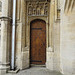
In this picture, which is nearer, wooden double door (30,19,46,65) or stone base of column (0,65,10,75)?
stone base of column (0,65,10,75)

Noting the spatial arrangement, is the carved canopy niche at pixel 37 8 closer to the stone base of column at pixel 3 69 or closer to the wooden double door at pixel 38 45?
the wooden double door at pixel 38 45

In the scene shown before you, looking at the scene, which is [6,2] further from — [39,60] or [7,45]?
[39,60]

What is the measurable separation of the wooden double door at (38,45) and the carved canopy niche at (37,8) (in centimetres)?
80

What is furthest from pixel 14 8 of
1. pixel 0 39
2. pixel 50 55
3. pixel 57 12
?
pixel 50 55

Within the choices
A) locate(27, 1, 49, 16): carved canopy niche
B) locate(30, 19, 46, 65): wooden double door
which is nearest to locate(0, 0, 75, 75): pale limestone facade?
locate(27, 1, 49, 16): carved canopy niche

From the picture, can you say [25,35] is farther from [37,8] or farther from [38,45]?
[37,8]

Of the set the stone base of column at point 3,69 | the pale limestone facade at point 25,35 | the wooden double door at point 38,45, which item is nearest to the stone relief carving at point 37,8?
the pale limestone facade at point 25,35

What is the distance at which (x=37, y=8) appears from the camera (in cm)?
495

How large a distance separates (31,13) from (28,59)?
2575mm

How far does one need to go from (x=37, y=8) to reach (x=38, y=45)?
212 cm

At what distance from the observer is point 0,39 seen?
4594 millimetres

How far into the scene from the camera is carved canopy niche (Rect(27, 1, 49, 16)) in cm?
489

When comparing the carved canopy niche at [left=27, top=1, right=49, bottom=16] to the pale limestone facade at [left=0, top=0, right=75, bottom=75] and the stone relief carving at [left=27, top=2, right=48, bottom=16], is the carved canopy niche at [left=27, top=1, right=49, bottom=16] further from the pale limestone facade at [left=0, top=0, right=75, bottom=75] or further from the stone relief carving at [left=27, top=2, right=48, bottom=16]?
the pale limestone facade at [left=0, top=0, right=75, bottom=75]

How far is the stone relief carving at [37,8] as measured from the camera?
16.0 ft
